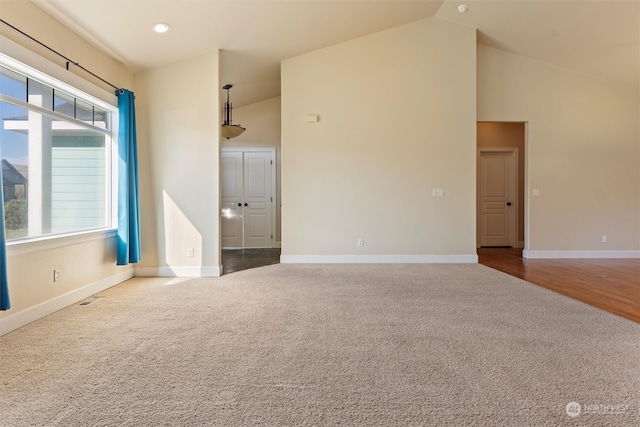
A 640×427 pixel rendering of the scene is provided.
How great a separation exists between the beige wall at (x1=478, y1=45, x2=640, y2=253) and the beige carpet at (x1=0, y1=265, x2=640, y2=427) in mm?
3327

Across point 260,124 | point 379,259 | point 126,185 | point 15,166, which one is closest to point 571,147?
point 379,259

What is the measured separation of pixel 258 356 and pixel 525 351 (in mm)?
1739

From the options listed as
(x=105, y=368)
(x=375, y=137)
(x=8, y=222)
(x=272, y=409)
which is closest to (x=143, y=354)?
(x=105, y=368)

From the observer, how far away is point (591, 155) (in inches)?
238

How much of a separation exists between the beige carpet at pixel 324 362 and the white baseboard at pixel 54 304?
107mm

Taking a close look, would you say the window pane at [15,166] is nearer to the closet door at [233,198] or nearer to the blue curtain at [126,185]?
the blue curtain at [126,185]

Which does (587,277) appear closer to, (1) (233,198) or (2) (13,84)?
(1) (233,198)

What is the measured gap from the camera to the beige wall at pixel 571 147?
5938mm

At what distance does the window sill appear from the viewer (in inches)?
108

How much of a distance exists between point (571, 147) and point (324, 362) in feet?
20.7

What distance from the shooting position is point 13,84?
2.76 m

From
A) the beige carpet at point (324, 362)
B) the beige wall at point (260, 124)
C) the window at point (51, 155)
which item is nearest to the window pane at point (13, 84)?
the window at point (51, 155)

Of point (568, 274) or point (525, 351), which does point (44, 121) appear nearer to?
point (525, 351)

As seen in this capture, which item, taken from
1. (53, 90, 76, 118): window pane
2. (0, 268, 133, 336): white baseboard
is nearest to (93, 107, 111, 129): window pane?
(53, 90, 76, 118): window pane
